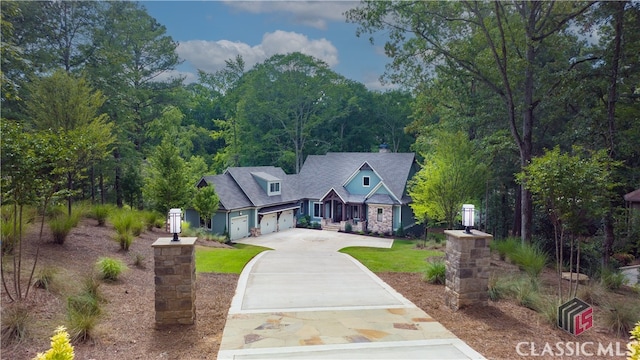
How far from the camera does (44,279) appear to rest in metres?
6.50

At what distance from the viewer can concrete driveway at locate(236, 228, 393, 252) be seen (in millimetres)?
20828

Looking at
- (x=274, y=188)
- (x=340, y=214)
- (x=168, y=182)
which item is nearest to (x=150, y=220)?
(x=168, y=182)

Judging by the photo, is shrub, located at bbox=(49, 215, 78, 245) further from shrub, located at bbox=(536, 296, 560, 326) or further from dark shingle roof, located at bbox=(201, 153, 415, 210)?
dark shingle roof, located at bbox=(201, 153, 415, 210)

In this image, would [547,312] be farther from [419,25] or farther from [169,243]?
[419,25]

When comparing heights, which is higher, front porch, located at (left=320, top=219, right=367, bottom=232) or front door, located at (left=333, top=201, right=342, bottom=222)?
front door, located at (left=333, top=201, right=342, bottom=222)

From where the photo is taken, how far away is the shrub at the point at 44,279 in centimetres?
643

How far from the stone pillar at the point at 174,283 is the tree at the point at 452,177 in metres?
14.1

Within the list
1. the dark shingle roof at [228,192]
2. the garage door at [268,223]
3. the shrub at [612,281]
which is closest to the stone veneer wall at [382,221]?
the garage door at [268,223]

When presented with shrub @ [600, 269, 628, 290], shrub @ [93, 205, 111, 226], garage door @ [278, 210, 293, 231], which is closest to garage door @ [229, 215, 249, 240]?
garage door @ [278, 210, 293, 231]

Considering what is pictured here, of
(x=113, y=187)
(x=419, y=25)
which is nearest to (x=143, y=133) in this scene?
(x=113, y=187)

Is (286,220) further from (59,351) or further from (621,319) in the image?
(59,351)

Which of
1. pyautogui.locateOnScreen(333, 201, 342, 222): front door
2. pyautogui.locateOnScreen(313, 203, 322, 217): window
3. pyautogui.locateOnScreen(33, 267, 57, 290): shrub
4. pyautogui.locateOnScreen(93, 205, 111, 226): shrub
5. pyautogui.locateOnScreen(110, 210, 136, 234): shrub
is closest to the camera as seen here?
pyautogui.locateOnScreen(33, 267, 57, 290): shrub

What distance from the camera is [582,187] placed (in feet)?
22.1

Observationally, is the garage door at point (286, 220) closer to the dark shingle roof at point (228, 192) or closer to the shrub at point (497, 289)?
the dark shingle roof at point (228, 192)
